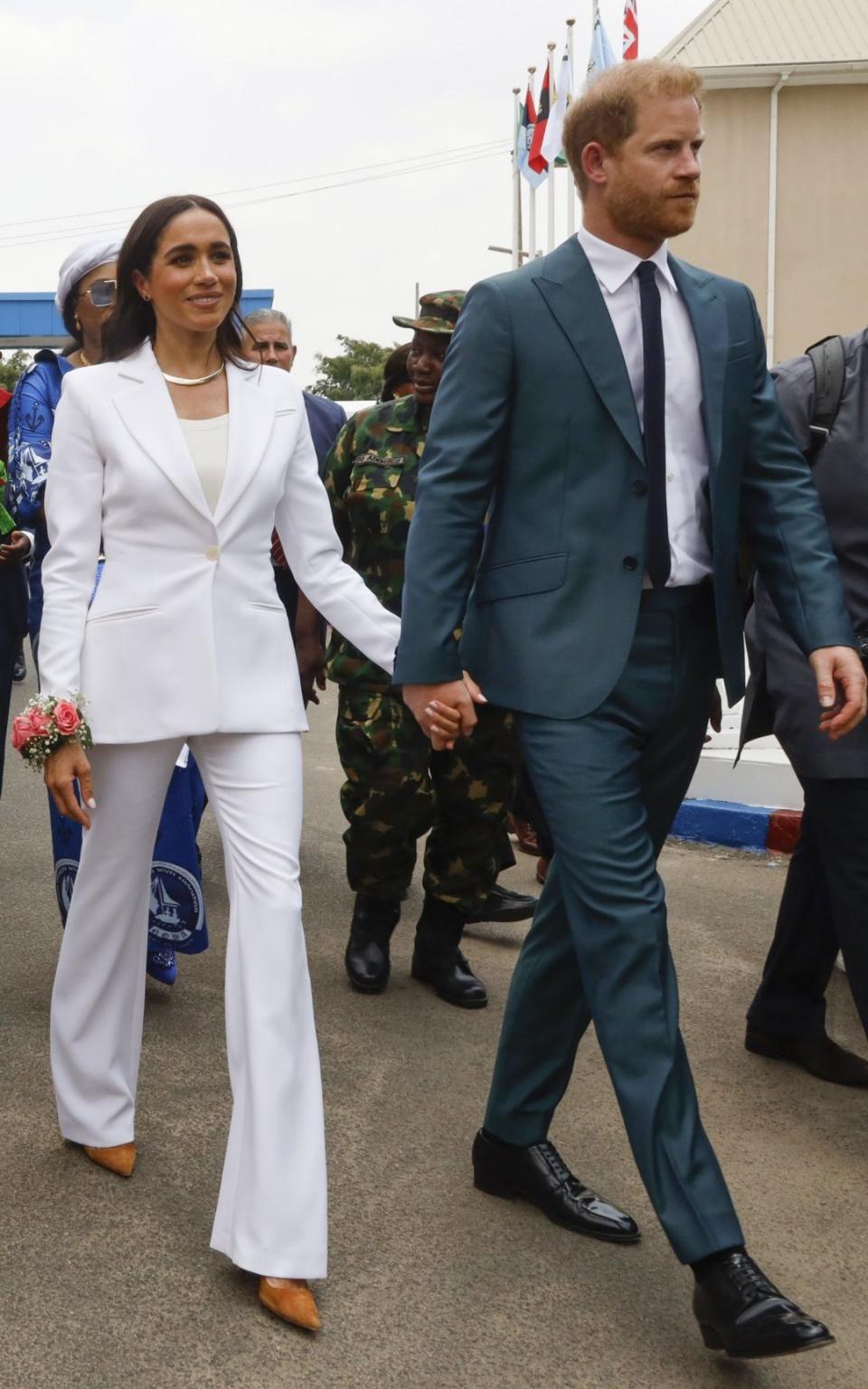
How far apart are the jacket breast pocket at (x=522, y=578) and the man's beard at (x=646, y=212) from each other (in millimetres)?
632

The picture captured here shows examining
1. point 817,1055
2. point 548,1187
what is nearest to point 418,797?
point 817,1055

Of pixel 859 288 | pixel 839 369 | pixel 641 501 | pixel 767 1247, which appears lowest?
pixel 767 1247

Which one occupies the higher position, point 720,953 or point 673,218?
point 673,218

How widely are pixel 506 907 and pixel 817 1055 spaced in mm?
1643

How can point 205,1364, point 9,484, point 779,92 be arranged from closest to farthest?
point 205,1364, point 9,484, point 779,92

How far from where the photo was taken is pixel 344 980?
5586 mm

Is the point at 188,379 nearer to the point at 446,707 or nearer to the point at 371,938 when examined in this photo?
the point at 446,707

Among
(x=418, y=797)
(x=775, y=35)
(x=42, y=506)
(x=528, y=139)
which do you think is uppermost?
(x=775, y=35)

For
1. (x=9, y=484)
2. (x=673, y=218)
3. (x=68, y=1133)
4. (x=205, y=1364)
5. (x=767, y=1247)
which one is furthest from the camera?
(x=9, y=484)

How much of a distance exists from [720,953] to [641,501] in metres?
2.93

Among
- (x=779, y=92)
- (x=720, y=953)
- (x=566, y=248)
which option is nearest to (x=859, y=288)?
(x=779, y=92)

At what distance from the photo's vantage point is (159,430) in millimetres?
3633

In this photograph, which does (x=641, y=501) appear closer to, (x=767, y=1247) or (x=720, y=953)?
(x=767, y=1247)

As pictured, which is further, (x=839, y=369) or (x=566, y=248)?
(x=839, y=369)
